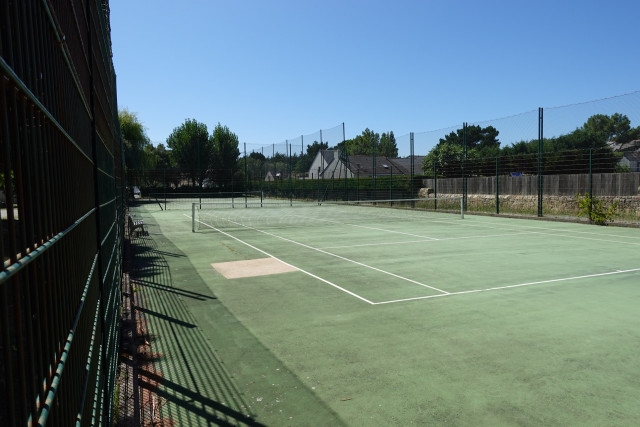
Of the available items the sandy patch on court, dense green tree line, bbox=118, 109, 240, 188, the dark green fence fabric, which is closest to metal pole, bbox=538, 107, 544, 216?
the sandy patch on court

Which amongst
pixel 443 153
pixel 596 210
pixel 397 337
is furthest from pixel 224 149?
pixel 397 337

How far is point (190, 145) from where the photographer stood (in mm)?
50188

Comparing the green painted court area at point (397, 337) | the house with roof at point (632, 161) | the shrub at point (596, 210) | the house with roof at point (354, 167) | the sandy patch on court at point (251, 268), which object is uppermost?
the house with roof at point (354, 167)

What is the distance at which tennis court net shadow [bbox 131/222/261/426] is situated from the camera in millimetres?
3285

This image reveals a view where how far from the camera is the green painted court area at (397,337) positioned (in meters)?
3.37

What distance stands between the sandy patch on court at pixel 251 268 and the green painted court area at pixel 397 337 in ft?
0.12

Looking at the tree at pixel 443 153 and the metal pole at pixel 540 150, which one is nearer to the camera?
the metal pole at pixel 540 150

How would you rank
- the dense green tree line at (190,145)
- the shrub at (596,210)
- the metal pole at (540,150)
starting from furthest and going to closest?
the dense green tree line at (190,145), the metal pole at (540,150), the shrub at (596,210)

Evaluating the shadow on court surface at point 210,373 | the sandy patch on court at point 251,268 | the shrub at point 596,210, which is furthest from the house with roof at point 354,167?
the shadow on court surface at point 210,373

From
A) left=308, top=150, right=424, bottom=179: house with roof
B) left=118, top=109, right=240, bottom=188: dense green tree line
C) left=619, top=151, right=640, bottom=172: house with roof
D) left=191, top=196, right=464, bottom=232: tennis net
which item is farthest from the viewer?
left=118, top=109, right=240, bottom=188: dense green tree line

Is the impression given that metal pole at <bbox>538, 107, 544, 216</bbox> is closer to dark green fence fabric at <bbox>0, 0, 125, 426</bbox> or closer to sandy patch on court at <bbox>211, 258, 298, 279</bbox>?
sandy patch on court at <bbox>211, 258, 298, 279</bbox>

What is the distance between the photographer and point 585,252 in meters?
10.5

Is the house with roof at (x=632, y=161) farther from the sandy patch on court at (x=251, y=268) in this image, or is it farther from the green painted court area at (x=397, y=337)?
the sandy patch on court at (x=251, y=268)

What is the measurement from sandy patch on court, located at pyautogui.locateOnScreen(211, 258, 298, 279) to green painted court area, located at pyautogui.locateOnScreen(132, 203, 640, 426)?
0.04 meters
